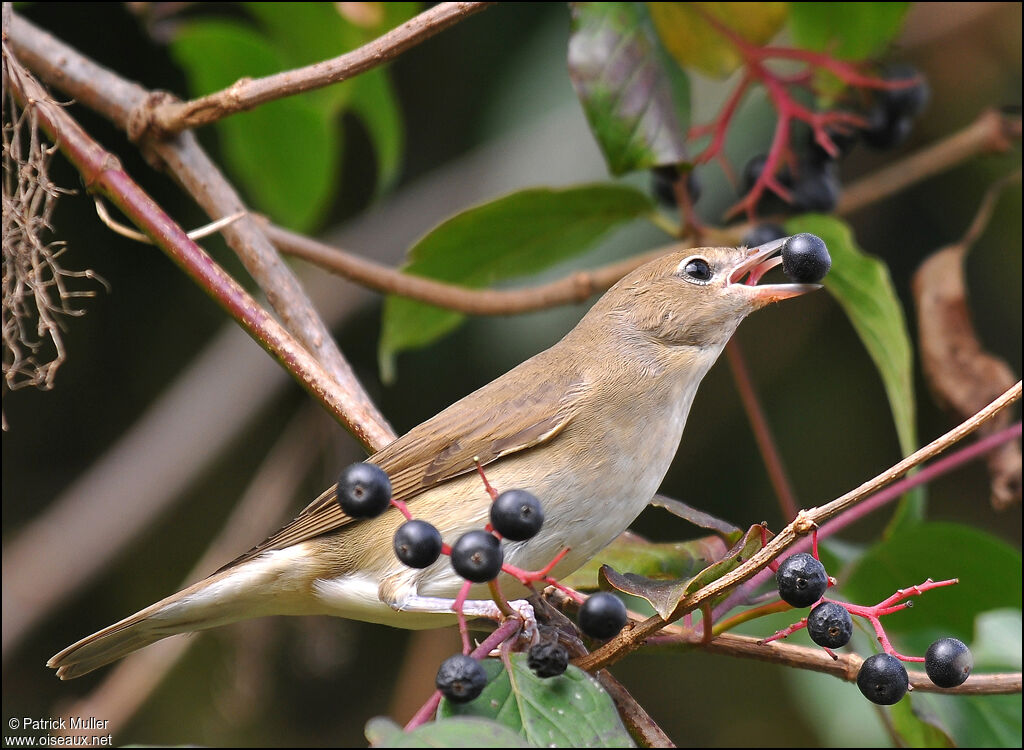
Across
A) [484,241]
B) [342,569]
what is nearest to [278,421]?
[484,241]

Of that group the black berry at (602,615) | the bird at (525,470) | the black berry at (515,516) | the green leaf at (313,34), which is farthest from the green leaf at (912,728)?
the green leaf at (313,34)

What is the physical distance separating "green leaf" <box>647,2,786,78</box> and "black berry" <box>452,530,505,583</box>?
216cm

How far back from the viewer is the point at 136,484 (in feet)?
15.2

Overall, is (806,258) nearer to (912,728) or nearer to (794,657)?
(794,657)

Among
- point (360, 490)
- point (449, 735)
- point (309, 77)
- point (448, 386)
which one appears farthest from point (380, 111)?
point (449, 735)

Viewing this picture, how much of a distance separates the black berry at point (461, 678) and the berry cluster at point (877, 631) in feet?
1.82

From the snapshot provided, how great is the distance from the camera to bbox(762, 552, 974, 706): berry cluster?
1.84 meters

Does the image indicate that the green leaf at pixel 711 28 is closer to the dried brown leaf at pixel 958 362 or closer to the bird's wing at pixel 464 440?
the dried brown leaf at pixel 958 362

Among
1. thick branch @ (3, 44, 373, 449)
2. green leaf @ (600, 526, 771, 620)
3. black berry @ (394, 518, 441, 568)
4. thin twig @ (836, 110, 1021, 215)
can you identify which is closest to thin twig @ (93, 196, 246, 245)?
thick branch @ (3, 44, 373, 449)

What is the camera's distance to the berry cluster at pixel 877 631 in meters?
1.84

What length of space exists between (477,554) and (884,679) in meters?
0.76

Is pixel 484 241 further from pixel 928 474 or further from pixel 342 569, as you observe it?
pixel 928 474

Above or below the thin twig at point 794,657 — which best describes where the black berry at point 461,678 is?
above

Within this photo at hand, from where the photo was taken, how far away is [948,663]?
187cm
